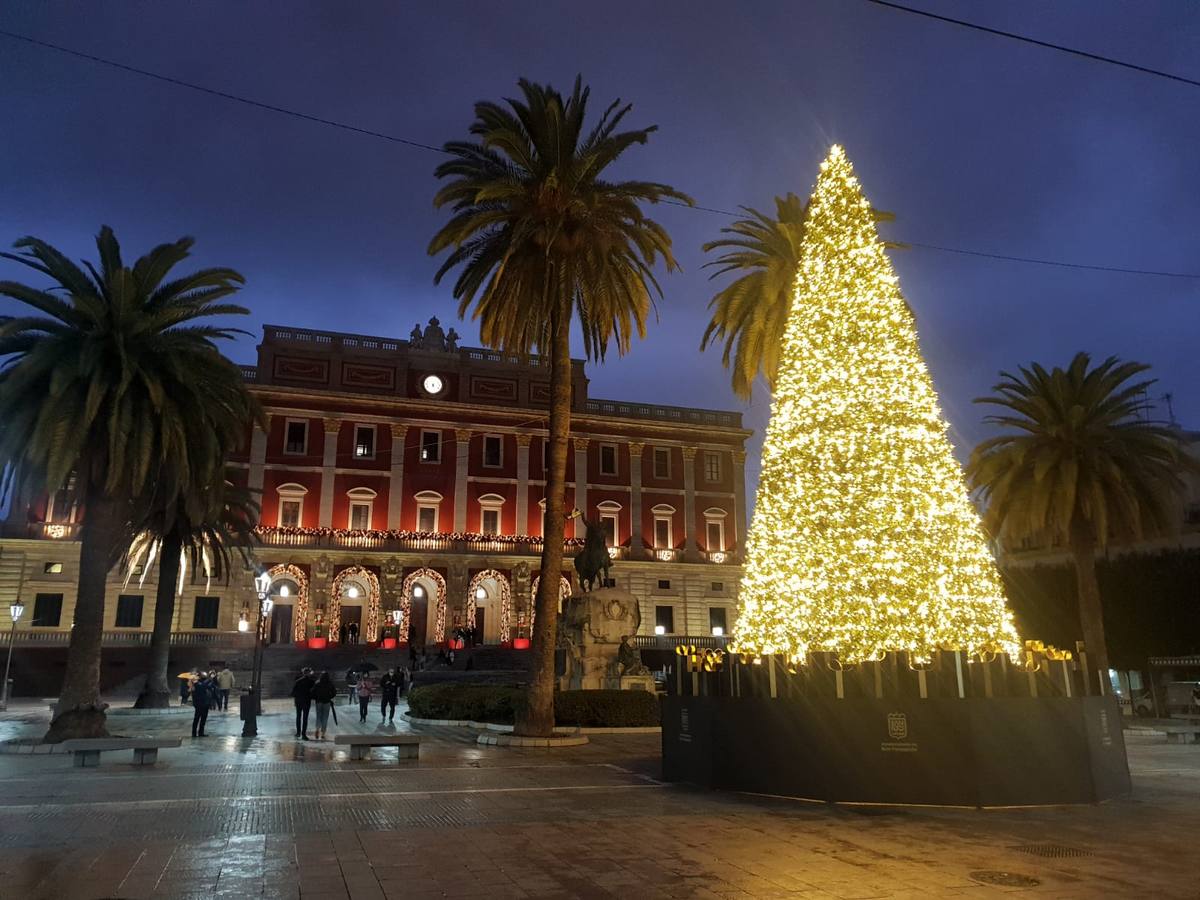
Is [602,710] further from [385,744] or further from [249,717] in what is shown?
[249,717]

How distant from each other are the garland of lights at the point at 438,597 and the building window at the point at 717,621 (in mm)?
16993

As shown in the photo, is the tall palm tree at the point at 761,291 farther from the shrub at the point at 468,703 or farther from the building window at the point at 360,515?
the building window at the point at 360,515

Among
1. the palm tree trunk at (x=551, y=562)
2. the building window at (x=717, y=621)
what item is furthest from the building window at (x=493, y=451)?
the palm tree trunk at (x=551, y=562)

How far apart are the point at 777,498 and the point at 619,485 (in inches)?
1685

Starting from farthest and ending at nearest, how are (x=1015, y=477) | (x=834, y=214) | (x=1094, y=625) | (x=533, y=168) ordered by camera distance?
(x=1015, y=477) < (x=1094, y=625) < (x=533, y=168) < (x=834, y=214)

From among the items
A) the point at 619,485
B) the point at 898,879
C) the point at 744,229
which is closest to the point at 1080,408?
the point at 744,229

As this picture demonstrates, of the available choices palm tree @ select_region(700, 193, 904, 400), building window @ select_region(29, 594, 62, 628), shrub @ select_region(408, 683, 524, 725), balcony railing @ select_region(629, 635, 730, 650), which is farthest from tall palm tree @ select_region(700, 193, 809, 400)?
building window @ select_region(29, 594, 62, 628)

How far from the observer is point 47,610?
144ft

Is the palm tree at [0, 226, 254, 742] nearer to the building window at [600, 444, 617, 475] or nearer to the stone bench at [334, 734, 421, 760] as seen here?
the stone bench at [334, 734, 421, 760]

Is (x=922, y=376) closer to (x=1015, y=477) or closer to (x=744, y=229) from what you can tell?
(x=744, y=229)

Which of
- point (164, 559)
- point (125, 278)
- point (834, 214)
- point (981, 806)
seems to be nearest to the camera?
point (981, 806)

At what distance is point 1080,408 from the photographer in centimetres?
2566

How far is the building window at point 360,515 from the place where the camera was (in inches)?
1992

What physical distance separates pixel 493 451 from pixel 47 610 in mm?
25061
